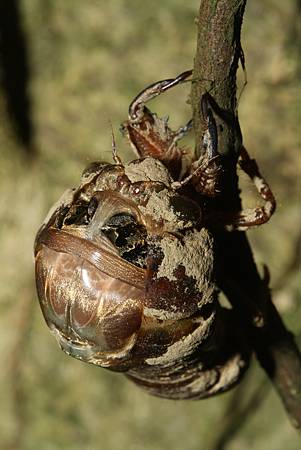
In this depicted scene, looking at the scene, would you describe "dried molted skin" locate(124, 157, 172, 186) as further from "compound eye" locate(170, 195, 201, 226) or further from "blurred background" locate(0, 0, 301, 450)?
"blurred background" locate(0, 0, 301, 450)

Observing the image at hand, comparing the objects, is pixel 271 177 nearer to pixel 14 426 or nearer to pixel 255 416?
pixel 255 416

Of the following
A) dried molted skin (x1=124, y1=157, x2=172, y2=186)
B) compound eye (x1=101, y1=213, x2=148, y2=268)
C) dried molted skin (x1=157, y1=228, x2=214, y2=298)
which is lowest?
dried molted skin (x1=157, y1=228, x2=214, y2=298)

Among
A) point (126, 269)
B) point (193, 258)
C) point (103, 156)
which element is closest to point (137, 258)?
point (126, 269)

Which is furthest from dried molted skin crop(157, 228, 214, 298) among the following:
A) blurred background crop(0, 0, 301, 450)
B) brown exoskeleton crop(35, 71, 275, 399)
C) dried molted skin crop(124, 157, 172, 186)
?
blurred background crop(0, 0, 301, 450)

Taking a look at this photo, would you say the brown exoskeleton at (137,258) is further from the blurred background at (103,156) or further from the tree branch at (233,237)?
the blurred background at (103,156)

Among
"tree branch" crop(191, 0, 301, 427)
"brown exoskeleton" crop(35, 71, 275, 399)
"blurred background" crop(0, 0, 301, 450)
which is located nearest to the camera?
"tree branch" crop(191, 0, 301, 427)

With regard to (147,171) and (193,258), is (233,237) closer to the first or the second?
(193,258)

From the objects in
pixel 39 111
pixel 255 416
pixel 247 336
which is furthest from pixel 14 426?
pixel 247 336
